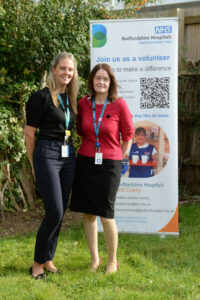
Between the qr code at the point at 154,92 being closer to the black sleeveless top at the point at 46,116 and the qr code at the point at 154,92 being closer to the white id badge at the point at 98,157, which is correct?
the white id badge at the point at 98,157

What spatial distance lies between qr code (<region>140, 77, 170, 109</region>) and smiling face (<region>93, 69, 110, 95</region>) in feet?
3.55

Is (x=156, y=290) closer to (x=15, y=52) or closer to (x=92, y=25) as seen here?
(x=92, y=25)

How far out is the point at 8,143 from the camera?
423 cm

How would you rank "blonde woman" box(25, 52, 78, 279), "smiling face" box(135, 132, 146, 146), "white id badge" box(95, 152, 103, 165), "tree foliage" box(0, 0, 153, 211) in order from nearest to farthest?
"blonde woman" box(25, 52, 78, 279)
"white id badge" box(95, 152, 103, 165)
"smiling face" box(135, 132, 146, 146)
"tree foliage" box(0, 0, 153, 211)

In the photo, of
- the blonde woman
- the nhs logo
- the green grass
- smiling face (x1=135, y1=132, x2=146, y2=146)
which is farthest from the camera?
smiling face (x1=135, y1=132, x2=146, y2=146)

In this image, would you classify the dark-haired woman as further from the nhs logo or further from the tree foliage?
the tree foliage

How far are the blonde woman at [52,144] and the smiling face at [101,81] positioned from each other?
0.64ft

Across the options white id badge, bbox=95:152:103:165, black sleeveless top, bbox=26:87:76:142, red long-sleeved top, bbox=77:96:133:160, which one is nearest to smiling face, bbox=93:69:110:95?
red long-sleeved top, bbox=77:96:133:160

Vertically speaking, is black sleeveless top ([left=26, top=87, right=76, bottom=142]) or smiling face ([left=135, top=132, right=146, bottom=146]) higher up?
black sleeveless top ([left=26, top=87, right=76, bottom=142])

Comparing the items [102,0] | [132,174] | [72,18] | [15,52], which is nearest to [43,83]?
[15,52]

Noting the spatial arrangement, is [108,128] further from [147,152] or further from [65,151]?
[147,152]

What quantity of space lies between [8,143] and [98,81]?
1.66 metres

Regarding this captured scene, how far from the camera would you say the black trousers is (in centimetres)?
289

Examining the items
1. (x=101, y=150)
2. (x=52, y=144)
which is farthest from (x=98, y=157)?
(x=52, y=144)
